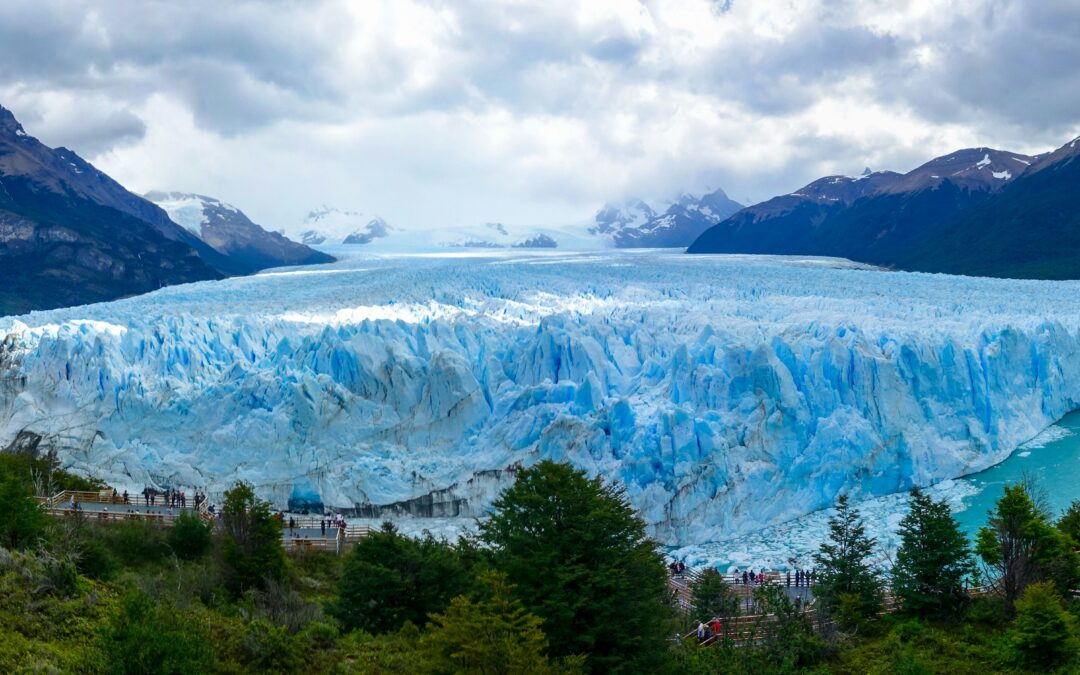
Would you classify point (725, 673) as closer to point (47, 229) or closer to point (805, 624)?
point (805, 624)

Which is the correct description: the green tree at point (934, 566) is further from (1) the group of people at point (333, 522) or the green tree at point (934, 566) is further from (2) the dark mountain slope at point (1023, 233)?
(2) the dark mountain slope at point (1023, 233)

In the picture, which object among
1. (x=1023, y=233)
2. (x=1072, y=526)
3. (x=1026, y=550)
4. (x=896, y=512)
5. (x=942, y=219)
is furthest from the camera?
(x=942, y=219)

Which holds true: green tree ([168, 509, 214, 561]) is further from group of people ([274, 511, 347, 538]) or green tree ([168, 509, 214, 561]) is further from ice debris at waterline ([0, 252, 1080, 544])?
ice debris at waterline ([0, 252, 1080, 544])

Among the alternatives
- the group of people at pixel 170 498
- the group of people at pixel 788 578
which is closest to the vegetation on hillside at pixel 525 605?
the group of people at pixel 788 578

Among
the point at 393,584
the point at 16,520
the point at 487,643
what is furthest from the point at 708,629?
the point at 16,520

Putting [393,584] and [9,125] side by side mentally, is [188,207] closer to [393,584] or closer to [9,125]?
[9,125]

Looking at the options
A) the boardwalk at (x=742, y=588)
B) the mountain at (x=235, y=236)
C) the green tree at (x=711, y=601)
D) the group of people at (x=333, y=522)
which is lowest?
the boardwalk at (x=742, y=588)
